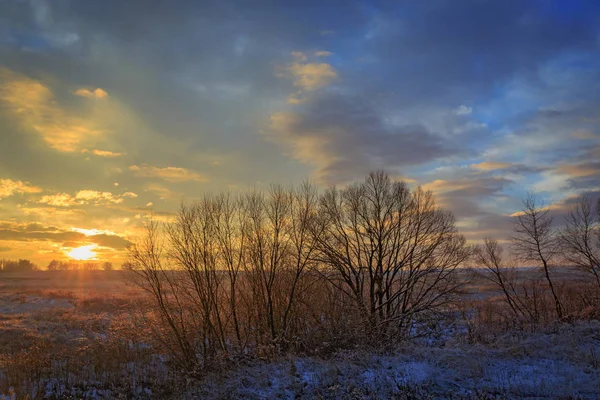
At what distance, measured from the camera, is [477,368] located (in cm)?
1085

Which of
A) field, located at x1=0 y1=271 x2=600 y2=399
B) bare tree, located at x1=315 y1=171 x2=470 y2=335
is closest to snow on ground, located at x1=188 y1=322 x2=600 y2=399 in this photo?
field, located at x1=0 y1=271 x2=600 y2=399

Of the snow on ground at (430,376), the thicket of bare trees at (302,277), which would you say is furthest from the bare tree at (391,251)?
the snow on ground at (430,376)

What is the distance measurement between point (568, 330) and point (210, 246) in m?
17.6

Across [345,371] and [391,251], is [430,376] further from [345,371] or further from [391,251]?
[391,251]

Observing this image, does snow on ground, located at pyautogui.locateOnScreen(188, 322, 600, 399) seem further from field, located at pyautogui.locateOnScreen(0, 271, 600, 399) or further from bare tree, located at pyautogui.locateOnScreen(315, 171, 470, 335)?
bare tree, located at pyautogui.locateOnScreen(315, 171, 470, 335)

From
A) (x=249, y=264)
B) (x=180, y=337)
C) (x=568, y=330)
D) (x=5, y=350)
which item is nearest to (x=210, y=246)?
(x=249, y=264)

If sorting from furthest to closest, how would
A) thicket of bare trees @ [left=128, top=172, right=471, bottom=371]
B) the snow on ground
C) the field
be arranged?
thicket of bare trees @ [left=128, top=172, right=471, bottom=371], the field, the snow on ground

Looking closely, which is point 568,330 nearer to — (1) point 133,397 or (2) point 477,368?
(2) point 477,368

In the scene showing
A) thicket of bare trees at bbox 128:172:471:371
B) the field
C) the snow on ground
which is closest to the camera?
the snow on ground

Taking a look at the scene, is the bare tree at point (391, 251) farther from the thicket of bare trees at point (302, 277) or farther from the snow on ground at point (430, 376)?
the snow on ground at point (430, 376)

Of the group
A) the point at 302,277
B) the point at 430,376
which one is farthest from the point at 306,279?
the point at 430,376

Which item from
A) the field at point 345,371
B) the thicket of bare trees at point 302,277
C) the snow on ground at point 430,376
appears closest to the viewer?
the snow on ground at point 430,376

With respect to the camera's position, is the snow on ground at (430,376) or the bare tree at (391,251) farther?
the bare tree at (391,251)

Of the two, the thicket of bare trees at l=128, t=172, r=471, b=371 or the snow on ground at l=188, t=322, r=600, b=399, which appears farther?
the thicket of bare trees at l=128, t=172, r=471, b=371
